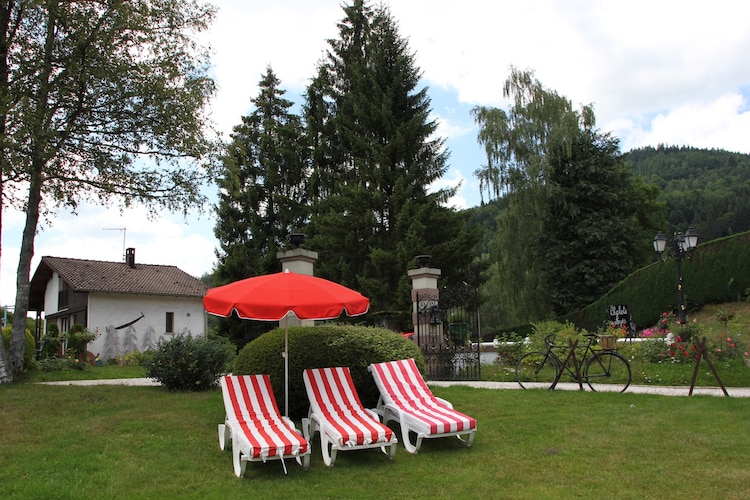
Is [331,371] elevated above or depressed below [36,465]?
above

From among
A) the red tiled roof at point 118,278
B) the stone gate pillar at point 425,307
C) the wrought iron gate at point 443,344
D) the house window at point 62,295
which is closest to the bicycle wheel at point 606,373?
the wrought iron gate at point 443,344

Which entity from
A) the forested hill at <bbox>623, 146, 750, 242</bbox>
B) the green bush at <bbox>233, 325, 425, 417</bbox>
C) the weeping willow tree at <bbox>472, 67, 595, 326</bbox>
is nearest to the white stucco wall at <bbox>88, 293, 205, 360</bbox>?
the weeping willow tree at <bbox>472, 67, 595, 326</bbox>

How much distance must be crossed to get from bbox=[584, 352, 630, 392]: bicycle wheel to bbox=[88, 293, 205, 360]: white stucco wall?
60.4ft

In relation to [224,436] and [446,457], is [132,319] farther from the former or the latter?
[446,457]

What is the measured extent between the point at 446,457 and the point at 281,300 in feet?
7.27

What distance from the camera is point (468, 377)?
Answer: 472 inches

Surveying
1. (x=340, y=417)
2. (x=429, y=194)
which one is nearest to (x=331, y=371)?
(x=340, y=417)

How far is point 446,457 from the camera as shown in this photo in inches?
224

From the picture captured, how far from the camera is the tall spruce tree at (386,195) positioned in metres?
20.7

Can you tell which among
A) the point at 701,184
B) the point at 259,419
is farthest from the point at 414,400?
the point at 701,184

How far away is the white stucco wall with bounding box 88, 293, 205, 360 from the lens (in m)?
25.9

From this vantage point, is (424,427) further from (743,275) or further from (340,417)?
(743,275)

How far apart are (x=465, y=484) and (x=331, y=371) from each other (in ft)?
7.81

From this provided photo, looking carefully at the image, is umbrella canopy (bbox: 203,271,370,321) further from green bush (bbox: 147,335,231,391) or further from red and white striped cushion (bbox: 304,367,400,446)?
green bush (bbox: 147,335,231,391)
